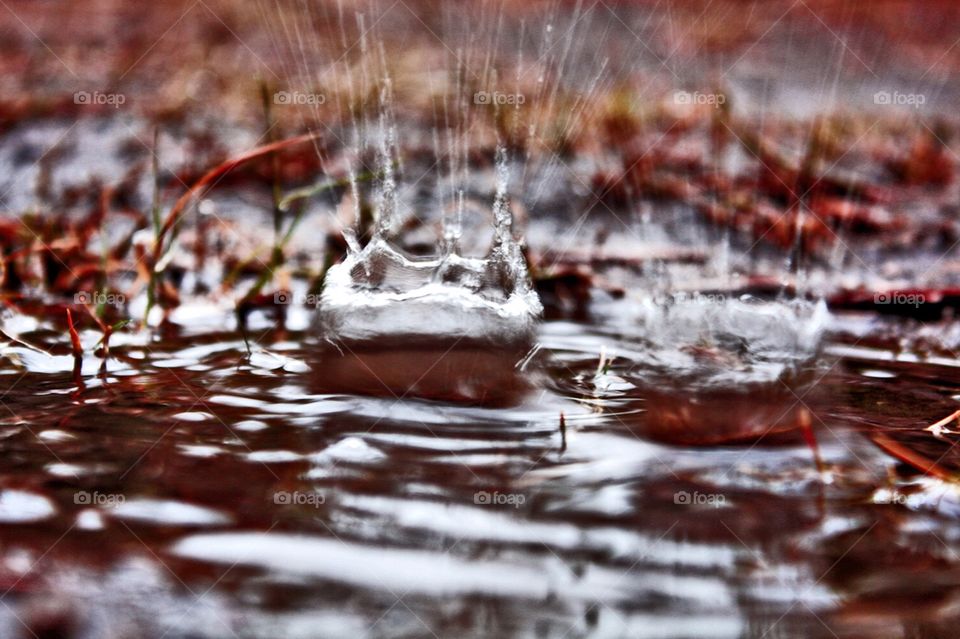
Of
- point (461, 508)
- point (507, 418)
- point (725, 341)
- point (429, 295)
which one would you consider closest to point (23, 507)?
point (461, 508)

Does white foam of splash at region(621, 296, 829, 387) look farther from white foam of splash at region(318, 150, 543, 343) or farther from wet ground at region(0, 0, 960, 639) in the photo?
white foam of splash at region(318, 150, 543, 343)

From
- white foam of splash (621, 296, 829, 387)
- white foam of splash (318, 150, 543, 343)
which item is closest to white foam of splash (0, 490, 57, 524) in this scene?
white foam of splash (318, 150, 543, 343)

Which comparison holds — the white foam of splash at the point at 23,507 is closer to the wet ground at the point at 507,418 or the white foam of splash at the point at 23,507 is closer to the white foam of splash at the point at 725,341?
the wet ground at the point at 507,418

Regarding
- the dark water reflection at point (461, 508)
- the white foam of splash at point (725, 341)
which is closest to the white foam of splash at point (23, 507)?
the dark water reflection at point (461, 508)

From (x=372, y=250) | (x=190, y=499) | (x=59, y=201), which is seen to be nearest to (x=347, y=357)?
(x=372, y=250)

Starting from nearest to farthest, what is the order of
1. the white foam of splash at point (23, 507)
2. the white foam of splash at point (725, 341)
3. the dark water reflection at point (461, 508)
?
the dark water reflection at point (461, 508) < the white foam of splash at point (23, 507) < the white foam of splash at point (725, 341)

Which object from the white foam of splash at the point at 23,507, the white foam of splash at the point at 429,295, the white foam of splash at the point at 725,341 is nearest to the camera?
the white foam of splash at the point at 23,507

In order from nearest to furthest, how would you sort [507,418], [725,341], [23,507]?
[23,507] → [507,418] → [725,341]

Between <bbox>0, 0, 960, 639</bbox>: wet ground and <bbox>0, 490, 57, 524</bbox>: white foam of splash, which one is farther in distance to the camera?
<bbox>0, 490, 57, 524</bbox>: white foam of splash

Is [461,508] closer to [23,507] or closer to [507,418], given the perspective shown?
[507,418]
